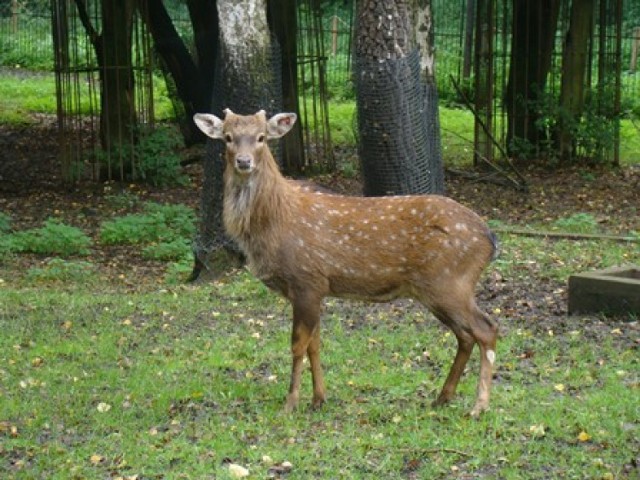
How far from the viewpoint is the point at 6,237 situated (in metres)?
14.1

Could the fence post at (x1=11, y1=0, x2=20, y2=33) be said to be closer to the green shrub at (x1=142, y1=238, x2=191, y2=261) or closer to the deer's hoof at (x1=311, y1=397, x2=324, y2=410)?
the green shrub at (x1=142, y1=238, x2=191, y2=261)

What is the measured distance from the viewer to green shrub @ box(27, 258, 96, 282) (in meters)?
12.4

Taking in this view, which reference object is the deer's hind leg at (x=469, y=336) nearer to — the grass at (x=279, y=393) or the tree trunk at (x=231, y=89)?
the grass at (x=279, y=393)

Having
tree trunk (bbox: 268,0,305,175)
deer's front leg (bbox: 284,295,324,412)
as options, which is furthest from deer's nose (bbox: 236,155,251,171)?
tree trunk (bbox: 268,0,305,175)

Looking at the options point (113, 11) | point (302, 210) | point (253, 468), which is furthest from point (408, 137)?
point (113, 11)

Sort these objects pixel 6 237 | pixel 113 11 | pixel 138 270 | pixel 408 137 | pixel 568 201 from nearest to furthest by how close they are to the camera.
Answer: pixel 408 137, pixel 138 270, pixel 6 237, pixel 568 201, pixel 113 11

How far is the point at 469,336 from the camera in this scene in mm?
7176

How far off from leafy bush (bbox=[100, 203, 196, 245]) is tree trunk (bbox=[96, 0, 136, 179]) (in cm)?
330

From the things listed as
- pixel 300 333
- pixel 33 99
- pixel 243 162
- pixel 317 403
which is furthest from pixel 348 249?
pixel 33 99

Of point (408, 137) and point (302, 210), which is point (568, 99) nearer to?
point (408, 137)

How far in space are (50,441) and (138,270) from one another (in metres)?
6.11

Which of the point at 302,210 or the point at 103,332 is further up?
the point at 302,210

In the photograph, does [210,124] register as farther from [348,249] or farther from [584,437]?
[584,437]

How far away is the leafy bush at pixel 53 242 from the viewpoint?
45.3ft
